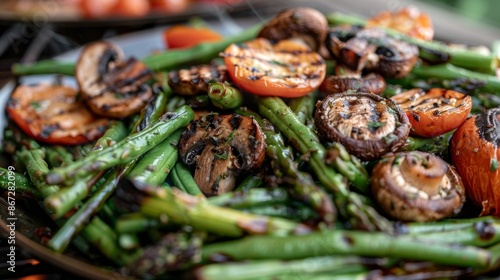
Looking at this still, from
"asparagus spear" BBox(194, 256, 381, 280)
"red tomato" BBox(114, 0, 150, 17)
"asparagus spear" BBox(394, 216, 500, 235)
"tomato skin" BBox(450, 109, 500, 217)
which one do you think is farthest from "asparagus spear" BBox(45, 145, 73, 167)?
"red tomato" BBox(114, 0, 150, 17)

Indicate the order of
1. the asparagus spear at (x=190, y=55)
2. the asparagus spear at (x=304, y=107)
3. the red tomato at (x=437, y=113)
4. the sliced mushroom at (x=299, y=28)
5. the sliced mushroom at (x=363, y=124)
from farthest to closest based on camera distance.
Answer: the asparagus spear at (x=190, y=55), the sliced mushroom at (x=299, y=28), the asparagus spear at (x=304, y=107), the red tomato at (x=437, y=113), the sliced mushroom at (x=363, y=124)

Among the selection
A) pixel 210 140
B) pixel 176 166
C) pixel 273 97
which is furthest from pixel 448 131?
pixel 176 166

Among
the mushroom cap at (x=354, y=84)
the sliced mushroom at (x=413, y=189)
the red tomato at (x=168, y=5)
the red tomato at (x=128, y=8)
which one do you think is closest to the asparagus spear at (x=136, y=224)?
the sliced mushroom at (x=413, y=189)

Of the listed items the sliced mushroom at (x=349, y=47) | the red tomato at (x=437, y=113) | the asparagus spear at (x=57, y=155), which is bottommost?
the asparagus spear at (x=57, y=155)

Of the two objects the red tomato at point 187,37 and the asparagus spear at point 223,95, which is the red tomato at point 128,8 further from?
the asparagus spear at point 223,95

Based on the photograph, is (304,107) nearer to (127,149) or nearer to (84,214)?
(127,149)
